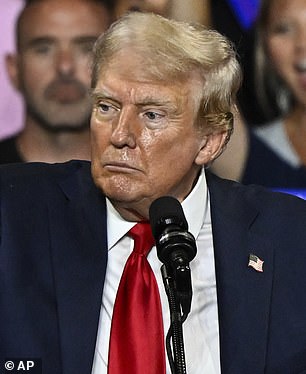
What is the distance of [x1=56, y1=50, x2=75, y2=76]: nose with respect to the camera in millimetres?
3305

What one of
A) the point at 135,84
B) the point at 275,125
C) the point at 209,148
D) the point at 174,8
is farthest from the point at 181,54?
the point at 275,125

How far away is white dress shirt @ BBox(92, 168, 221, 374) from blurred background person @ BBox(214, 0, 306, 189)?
1074 millimetres

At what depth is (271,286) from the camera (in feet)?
7.39

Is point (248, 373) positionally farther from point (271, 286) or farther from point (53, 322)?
point (53, 322)

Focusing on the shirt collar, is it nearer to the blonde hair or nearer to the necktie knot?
the necktie knot

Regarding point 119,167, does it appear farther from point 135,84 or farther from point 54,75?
point 54,75

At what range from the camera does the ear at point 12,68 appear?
3322mm

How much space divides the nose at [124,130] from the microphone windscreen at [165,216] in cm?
31

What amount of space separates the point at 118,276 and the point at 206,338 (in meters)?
0.23

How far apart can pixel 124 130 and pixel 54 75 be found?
4.13 ft

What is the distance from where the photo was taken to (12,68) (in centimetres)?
333

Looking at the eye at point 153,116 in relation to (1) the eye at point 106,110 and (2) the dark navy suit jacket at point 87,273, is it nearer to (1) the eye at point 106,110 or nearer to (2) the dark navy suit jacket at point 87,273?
(1) the eye at point 106,110

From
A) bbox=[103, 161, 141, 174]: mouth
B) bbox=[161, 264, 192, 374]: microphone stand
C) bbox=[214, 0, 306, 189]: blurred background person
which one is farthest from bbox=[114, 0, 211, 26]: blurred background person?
bbox=[161, 264, 192, 374]: microphone stand

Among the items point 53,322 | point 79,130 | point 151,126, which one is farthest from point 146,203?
point 79,130
